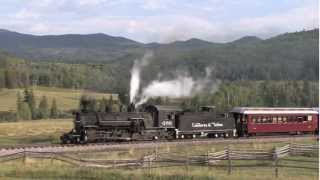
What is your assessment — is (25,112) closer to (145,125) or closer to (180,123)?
(180,123)

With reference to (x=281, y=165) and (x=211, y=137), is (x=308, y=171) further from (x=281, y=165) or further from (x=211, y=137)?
(x=211, y=137)

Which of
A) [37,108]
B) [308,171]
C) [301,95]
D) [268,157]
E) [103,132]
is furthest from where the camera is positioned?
[301,95]

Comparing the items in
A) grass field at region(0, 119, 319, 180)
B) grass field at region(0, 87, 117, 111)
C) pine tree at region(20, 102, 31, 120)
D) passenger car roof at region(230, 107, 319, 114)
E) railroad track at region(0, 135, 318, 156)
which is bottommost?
grass field at region(0, 119, 319, 180)

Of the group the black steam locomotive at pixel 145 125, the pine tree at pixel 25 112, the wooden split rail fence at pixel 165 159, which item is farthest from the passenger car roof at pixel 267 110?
the pine tree at pixel 25 112

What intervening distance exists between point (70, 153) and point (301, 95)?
430ft

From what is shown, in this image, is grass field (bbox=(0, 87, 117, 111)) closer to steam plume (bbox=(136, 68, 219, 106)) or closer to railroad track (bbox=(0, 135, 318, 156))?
steam plume (bbox=(136, 68, 219, 106))

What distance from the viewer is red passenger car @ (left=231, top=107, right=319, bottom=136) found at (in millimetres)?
63531

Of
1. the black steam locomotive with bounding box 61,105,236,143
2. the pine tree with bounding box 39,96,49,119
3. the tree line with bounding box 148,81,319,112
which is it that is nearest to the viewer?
the black steam locomotive with bounding box 61,105,236,143

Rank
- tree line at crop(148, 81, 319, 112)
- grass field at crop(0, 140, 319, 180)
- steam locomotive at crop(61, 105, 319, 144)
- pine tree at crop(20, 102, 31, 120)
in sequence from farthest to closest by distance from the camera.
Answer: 1. tree line at crop(148, 81, 319, 112)
2. pine tree at crop(20, 102, 31, 120)
3. steam locomotive at crop(61, 105, 319, 144)
4. grass field at crop(0, 140, 319, 180)

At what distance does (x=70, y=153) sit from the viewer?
143 feet

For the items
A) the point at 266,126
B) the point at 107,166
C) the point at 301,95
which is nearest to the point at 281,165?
the point at 107,166

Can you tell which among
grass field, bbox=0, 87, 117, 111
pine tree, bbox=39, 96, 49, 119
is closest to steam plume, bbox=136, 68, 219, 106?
grass field, bbox=0, 87, 117, 111

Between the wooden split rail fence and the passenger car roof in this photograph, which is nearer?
the wooden split rail fence

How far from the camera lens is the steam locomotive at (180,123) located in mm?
51000
